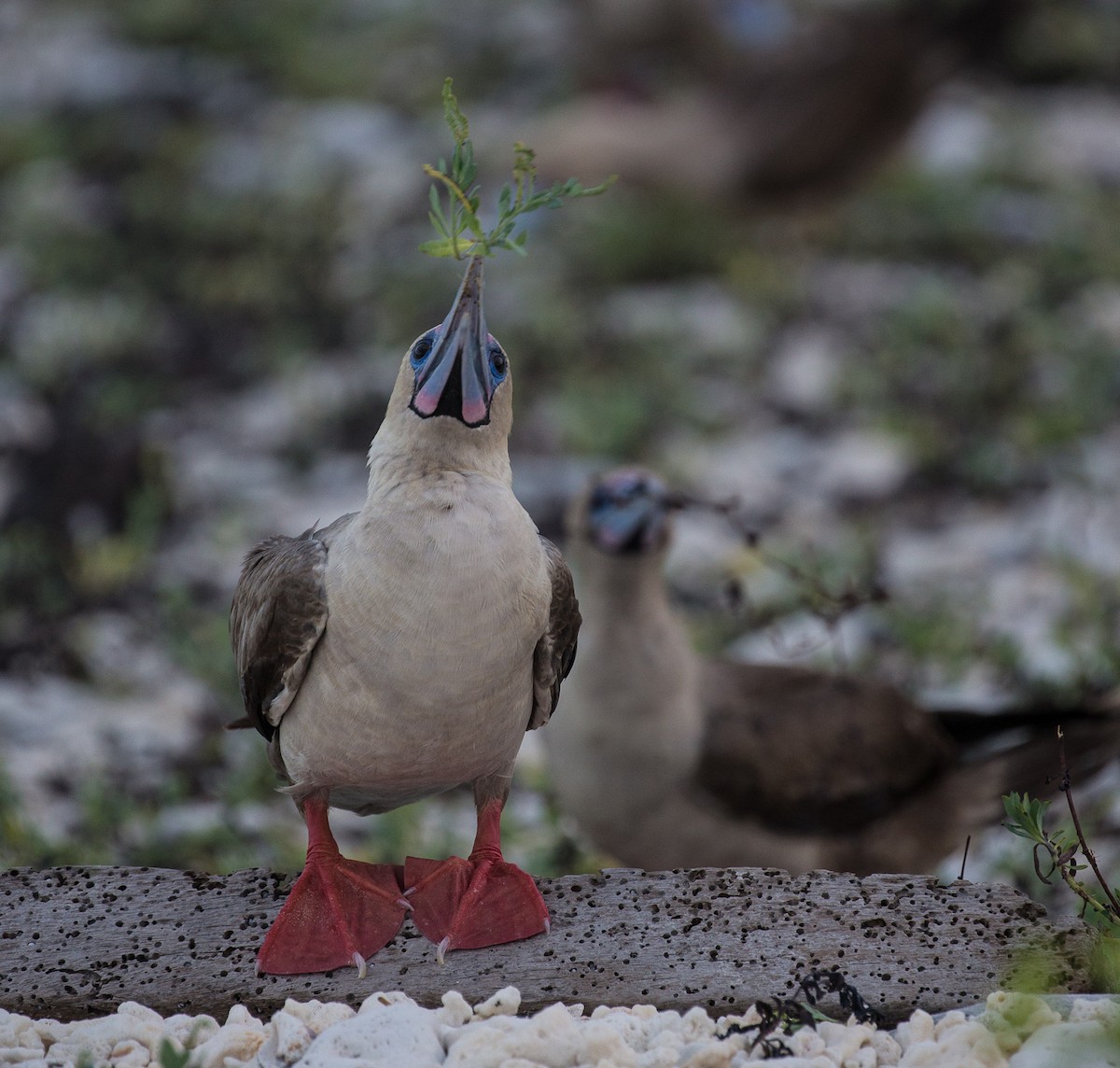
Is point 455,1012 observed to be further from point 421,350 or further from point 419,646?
point 421,350

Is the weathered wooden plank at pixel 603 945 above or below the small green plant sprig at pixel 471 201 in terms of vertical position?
below

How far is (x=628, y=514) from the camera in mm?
5020

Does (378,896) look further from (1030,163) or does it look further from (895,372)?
(1030,163)

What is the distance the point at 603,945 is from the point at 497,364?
3.84 ft

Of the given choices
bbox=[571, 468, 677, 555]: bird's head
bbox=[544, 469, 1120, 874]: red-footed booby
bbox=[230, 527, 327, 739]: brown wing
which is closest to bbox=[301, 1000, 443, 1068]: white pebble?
bbox=[230, 527, 327, 739]: brown wing

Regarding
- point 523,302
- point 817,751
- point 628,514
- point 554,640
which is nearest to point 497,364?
point 554,640

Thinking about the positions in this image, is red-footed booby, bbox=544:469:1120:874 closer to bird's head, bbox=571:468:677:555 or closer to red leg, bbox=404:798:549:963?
bird's head, bbox=571:468:677:555

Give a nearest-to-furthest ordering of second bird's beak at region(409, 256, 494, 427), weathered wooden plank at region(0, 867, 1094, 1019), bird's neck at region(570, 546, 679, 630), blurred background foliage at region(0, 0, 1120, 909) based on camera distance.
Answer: second bird's beak at region(409, 256, 494, 427) < weathered wooden plank at region(0, 867, 1094, 1019) < bird's neck at region(570, 546, 679, 630) < blurred background foliage at region(0, 0, 1120, 909)

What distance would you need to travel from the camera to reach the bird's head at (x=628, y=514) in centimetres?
499

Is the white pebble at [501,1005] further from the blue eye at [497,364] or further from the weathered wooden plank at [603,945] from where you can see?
the blue eye at [497,364]

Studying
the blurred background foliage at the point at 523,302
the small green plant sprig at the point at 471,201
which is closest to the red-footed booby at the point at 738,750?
the blurred background foliage at the point at 523,302

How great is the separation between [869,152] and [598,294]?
191 centimetres

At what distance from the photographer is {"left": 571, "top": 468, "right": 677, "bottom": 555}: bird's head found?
4988mm

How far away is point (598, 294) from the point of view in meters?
8.75
